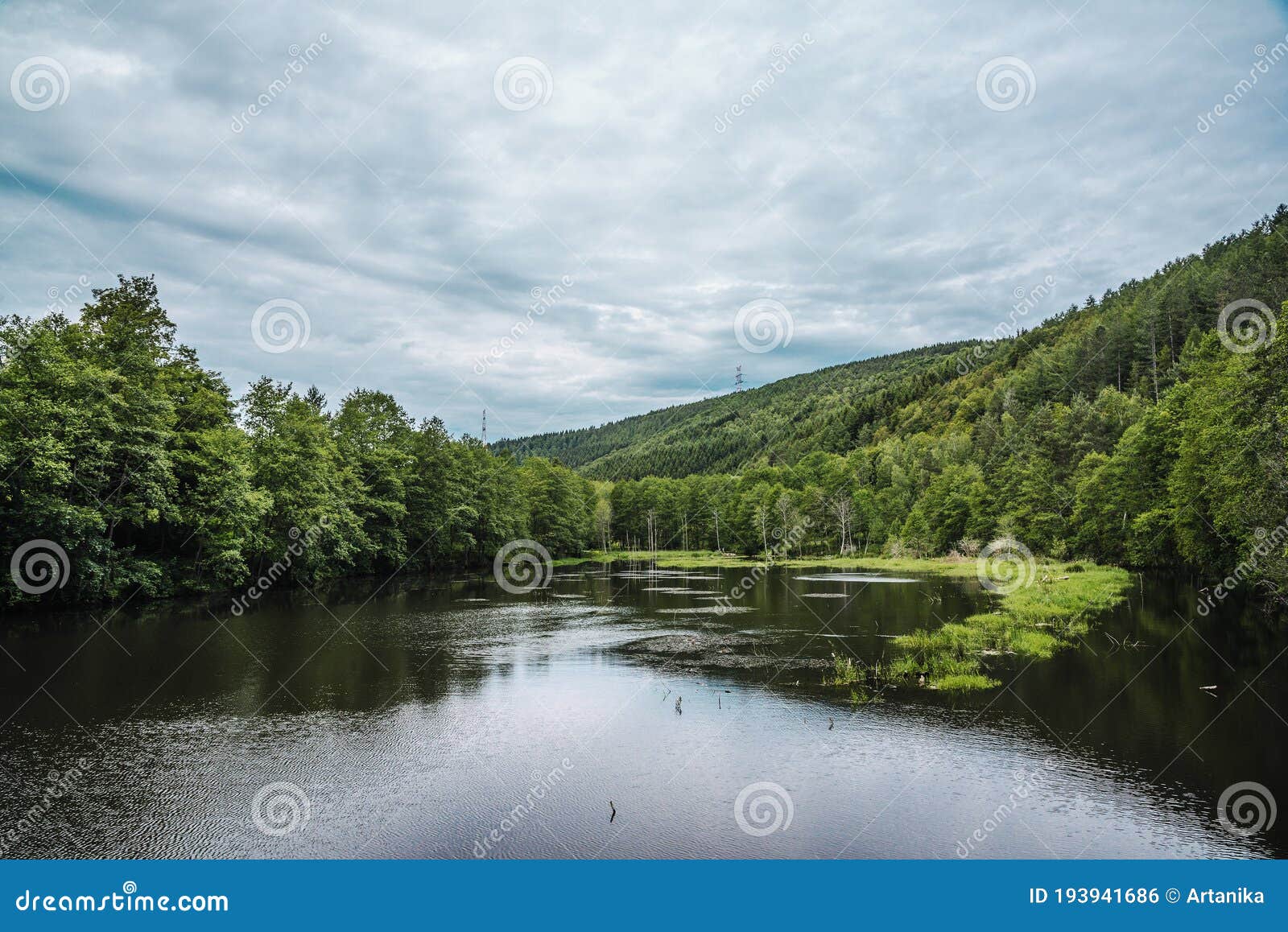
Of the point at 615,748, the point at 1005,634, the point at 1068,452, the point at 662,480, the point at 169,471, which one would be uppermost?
the point at 662,480

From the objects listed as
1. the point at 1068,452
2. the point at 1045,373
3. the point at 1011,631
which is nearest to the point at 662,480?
the point at 1045,373

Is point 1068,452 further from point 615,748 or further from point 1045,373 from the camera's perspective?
point 615,748

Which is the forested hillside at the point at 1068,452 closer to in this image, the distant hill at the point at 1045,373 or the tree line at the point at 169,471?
the distant hill at the point at 1045,373

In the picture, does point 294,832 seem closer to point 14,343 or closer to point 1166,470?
point 14,343

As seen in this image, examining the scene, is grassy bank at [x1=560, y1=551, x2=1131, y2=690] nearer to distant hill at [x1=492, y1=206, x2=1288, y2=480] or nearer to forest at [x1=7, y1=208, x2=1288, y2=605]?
forest at [x1=7, y1=208, x2=1288, y2=605]

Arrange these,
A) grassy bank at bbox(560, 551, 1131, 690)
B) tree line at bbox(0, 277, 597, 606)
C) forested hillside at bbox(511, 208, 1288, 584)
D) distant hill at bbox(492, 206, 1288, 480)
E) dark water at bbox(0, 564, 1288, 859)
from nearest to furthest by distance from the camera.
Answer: dark water at bbox(0, 564, 1288, 859), grassy bank at bbox(560, 551, 1131, 690), tree line at bbox(0, 277, 597, 606), forested hillside at bbox(511, 208, 1288, 584), distant hill at bbox(492, 206, 1288, 480)

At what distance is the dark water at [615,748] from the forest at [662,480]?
26.0ft

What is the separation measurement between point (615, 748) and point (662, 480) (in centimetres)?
12008

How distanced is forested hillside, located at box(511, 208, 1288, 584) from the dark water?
1150 centimetres

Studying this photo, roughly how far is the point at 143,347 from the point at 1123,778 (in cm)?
4404

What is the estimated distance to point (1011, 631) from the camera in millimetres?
26125

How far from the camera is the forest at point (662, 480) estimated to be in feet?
105

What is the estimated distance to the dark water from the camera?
36.0 ft

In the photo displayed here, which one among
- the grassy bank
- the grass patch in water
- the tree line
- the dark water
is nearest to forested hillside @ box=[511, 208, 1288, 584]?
the grassy bank
